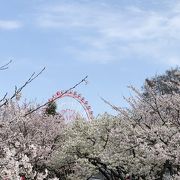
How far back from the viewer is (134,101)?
45.1ft

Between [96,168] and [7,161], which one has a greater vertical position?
[96,168]

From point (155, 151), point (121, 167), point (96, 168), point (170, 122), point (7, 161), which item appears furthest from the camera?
point (96, 168)

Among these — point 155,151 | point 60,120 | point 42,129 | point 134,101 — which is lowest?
point 155,151

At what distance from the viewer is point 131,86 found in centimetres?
1312

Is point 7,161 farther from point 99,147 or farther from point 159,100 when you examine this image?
point 99,147

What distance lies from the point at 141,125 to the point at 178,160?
9.30 ft

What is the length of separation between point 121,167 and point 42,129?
992 centimetres

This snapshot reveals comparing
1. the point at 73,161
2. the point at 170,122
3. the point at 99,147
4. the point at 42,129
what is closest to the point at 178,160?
the point at 170,122

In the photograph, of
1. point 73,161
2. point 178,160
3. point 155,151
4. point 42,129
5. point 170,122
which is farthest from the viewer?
point 42,129

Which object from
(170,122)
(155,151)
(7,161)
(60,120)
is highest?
(60,120)

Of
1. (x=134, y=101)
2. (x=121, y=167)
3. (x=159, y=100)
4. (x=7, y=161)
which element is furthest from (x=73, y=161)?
(x=7, y=161)

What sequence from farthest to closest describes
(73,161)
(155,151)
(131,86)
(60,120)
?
(60,120) → (73,161) → (131,86) → (155,151)

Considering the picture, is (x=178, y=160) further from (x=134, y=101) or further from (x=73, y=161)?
(x=73, y=161)

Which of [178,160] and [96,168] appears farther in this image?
[96,168]
